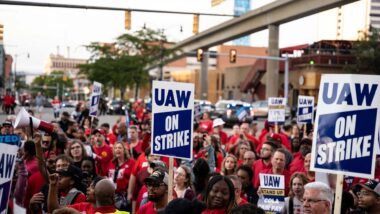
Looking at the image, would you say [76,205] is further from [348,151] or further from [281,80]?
[281,80]

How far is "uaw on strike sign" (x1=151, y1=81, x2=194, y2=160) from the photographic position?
24.7ft

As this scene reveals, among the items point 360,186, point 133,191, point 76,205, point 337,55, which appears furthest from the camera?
point 337,55

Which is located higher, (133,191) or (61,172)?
(61,172)

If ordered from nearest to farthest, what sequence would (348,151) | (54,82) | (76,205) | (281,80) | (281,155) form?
1. (348,151)
2. (76,205)
3. (281,155)
4. (281,80)
5. (54,82)

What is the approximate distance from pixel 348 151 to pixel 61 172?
303 centimetres

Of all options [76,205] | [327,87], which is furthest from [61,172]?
[327,87]

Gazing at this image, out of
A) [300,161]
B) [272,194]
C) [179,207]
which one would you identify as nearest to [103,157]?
[300,161]

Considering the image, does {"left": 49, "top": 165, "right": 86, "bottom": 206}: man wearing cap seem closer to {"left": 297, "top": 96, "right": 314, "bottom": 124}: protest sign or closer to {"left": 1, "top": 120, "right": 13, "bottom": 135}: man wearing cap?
{"left": 1, "top": 120, "right": 13, "bottom": 135}: man wearing cap

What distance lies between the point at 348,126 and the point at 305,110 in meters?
9.65

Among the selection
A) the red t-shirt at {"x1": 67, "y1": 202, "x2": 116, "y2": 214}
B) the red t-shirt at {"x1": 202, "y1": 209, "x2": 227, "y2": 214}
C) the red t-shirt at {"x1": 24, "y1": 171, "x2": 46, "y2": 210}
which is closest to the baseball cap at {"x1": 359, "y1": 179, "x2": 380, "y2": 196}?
the red t-shirt at {"x1": 202, "y1": 209, "x2": 227, "y2": 214}

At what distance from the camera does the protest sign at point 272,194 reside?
7.36m

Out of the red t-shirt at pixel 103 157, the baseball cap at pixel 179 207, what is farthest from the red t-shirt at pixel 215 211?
the red t-shirt at pixel 103 157

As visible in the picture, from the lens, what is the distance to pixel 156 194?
6.67 meters

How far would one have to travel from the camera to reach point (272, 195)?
748cm
